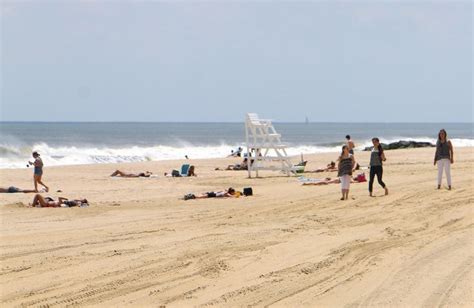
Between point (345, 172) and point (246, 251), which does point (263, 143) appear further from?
point (246, 251)

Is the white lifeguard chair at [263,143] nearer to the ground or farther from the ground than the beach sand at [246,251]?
farther from the ground

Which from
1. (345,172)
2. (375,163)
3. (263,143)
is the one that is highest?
(263,143)

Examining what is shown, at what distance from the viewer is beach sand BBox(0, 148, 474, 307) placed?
7.59 meters

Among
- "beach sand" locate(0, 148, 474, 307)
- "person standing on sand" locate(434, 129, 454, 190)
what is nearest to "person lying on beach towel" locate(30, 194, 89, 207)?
"beach sand" locate(0, 148, 474, 307)

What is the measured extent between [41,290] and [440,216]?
7.18 metres

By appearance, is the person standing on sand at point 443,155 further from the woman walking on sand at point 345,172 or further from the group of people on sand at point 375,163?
the woman walking on sand at point 345,172

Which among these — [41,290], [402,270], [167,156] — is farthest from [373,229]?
[167,156]

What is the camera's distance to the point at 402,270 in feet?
28.5

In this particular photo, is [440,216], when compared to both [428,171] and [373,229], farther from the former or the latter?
[428,171]

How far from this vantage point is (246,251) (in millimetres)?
9680

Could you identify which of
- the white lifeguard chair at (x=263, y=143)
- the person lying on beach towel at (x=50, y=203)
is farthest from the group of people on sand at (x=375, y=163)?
the white lifeguard chair at (x=263, y=143)

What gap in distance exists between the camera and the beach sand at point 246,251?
7590 millimetres

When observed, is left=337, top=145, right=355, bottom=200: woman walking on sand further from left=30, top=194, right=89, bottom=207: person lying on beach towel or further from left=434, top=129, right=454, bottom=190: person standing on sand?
left=30, top=194, right=89, bottom=207: person lying on beach towel

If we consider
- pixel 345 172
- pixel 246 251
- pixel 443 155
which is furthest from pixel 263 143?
pixel 246 251
